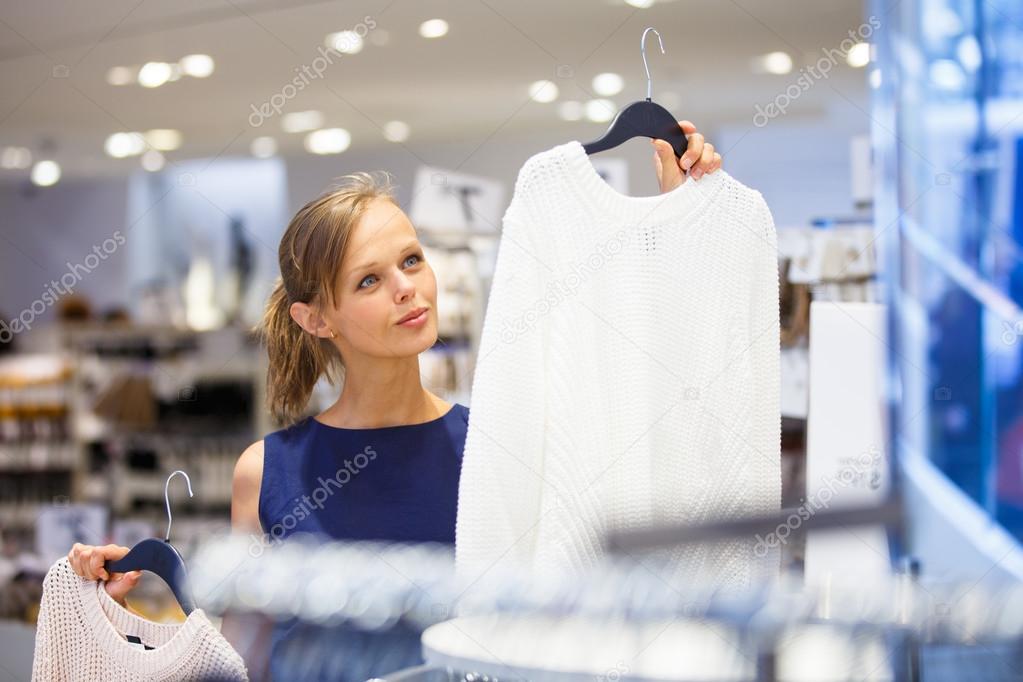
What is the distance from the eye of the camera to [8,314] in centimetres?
852

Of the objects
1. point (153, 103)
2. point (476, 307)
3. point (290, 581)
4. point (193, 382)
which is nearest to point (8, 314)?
point (193, 382)

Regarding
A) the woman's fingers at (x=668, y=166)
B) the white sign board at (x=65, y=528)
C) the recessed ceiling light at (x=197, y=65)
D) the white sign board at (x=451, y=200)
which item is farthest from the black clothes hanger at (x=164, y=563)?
the recessed ceiling light at (x=197, y=65)

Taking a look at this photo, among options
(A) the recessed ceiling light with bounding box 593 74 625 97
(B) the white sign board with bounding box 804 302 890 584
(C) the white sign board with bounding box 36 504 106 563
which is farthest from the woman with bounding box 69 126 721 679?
(A) the recessed ceiling light with bounding box 593 74 625 97

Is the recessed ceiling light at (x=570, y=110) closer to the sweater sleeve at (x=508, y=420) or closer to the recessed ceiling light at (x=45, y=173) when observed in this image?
the recessed ceiling light at (x=45, y=173)

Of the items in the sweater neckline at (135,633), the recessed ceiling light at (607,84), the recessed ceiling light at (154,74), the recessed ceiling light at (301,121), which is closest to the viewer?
the sweater neckline at (135,633)

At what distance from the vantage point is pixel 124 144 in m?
7.63

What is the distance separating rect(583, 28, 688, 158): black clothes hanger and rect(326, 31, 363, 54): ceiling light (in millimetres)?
3001

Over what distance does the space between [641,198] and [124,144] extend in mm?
6670

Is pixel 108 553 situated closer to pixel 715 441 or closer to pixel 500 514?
pixel 500 514

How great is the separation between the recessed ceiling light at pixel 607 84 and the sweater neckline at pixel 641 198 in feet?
12.3

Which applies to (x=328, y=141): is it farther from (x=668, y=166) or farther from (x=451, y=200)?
(x=668, y=166)

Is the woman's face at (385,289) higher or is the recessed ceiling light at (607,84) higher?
the recessed ceiling light at (607,84)

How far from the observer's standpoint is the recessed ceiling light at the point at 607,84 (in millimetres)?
5391

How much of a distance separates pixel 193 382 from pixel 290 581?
5693 mm
